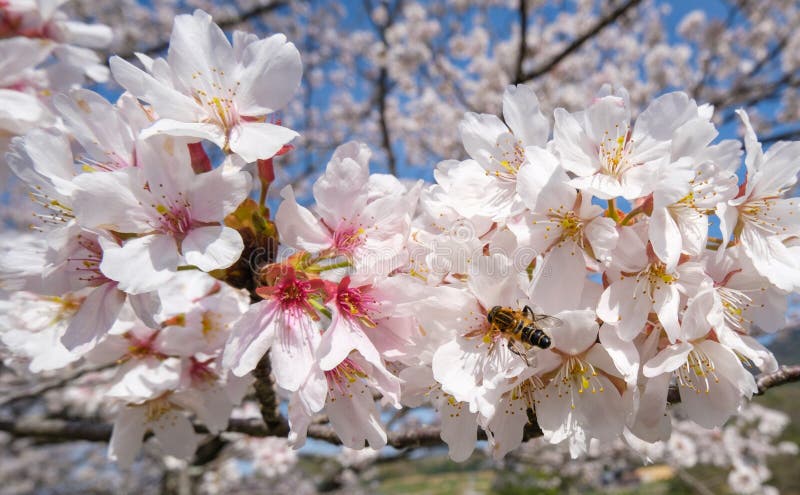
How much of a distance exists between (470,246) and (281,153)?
0.49 meters

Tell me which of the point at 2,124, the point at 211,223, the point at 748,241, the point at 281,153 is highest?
the point at 2,124

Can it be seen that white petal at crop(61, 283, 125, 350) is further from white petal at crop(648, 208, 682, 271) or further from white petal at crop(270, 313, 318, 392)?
white petal at crop(648, 208, 682, 271)

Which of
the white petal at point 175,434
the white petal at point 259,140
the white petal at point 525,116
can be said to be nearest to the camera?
the white petal at point 259,140

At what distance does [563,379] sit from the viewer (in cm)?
118

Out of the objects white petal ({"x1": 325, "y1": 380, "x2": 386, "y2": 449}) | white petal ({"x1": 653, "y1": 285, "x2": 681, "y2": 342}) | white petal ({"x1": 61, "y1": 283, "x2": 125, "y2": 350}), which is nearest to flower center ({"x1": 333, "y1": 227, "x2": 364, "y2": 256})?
white petal ({"x1": 325, "y1": 380, "x2": 386, "y2": 449})

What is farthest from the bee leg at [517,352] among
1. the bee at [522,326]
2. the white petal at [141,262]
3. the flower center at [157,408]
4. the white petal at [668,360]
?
the flower center at [157,408]

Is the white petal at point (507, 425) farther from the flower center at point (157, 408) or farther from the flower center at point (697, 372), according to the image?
the flower center at point (157, 408)

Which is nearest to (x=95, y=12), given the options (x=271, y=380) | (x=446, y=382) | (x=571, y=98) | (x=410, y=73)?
(x=410, y=73)

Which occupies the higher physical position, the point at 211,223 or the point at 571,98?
the point at 571,98

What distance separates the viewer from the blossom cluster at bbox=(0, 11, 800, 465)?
105 centimetres

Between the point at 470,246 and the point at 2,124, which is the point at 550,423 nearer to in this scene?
the point at 470,246

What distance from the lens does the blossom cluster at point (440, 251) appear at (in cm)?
105

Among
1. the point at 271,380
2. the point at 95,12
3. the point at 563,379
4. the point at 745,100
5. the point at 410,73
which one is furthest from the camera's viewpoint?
the point at 410,73

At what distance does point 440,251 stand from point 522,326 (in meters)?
0.25
